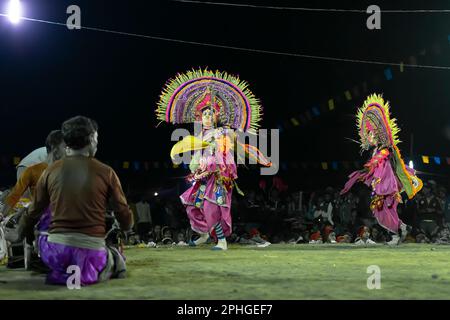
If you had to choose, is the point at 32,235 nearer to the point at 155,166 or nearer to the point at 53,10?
the point at 53,10

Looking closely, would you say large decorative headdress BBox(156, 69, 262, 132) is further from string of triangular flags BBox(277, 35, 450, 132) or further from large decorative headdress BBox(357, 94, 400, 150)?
string of triangular flags BBox(277, 35, 450, 132)

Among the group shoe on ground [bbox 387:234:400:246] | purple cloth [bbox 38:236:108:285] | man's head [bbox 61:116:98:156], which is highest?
man's head [bbox 61:116:98:156]

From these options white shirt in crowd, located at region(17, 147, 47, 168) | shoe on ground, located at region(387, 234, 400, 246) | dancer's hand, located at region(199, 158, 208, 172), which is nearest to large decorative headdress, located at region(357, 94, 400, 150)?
shoe on ground, located at region(387, 234, 400, 246)

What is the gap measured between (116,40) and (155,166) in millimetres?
3435

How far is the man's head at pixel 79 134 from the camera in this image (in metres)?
4.80

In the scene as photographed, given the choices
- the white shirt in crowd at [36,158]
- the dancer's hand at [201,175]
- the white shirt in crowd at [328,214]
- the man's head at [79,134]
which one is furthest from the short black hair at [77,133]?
the white shirt in crowd at [328,214]

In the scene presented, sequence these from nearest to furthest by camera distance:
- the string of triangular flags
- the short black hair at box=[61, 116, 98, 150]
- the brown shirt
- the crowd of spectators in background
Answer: the brown shirt < the short black hair at box=[61, 116, 98, 150] < the crowd of spectators in background < the string of triangular flags

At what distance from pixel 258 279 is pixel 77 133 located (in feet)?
6.01

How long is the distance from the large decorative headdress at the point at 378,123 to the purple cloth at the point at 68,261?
6837mm

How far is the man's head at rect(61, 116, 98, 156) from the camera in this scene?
189 inches

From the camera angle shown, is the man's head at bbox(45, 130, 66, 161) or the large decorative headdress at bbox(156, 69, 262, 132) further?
the large decorative headdress at bbox(156, 69, 262, 132)

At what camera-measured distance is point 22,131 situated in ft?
56.4

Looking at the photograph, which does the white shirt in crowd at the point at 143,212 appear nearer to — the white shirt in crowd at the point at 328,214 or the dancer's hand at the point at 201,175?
the dancer's hand at the point at 201,175

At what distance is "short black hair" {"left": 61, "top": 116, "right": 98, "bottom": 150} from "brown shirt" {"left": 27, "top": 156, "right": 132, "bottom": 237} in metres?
0.10
